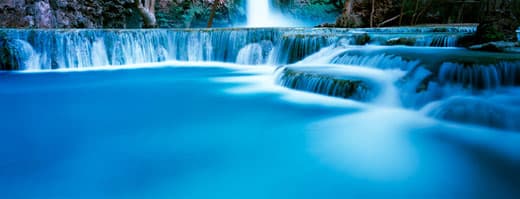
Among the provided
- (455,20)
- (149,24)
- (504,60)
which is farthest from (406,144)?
(455,20)

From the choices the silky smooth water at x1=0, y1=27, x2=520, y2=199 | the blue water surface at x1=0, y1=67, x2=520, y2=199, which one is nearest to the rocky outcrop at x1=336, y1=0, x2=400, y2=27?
the silky smooth water at x1=0, y1=27, x2=520, y2=199

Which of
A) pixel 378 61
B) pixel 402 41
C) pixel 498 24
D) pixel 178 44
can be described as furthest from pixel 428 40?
pixel 178 44

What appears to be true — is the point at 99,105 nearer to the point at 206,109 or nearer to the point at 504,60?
the point at 206,109

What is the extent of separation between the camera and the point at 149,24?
14.5 meters

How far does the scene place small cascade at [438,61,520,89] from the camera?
3.51m

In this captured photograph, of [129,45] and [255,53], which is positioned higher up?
[129,45]

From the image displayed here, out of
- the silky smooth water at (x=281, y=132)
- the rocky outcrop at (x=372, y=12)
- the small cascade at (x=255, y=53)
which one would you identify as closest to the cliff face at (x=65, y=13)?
the silky smooth water at (x=281, y=132)

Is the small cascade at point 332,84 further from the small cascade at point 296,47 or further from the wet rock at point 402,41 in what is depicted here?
the wet rock at point 402,41

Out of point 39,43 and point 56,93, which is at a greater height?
point 39,43

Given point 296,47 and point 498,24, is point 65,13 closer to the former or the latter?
point 296,47

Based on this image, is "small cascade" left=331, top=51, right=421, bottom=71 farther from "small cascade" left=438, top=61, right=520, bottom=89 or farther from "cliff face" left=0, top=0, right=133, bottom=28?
"cliff face" left=0, top=0, right=133, bottom=28

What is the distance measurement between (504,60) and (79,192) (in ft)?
13.7

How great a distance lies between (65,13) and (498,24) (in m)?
13.7

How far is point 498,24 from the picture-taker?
604 centimetres
